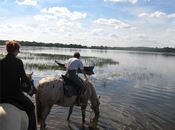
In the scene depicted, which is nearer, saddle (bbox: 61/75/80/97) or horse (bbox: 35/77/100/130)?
horse (bbox: 35/77/100/130)

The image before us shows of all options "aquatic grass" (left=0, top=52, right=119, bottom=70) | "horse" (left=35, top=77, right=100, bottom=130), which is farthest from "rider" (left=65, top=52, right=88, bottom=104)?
"aquatic grass" (left=0, top=52, right=119, bottom=70)

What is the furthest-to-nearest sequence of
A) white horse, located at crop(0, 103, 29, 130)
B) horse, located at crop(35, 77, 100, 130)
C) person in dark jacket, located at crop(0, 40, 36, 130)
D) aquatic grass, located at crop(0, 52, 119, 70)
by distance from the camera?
aquatic grass, located at crop(0, 52, 119, 70) < horse, located at crop(35, 77, 100, 130) < person in dark jacket, located at crop(0, 40, 36, 130) < white horse, located at crop(0, 103, 29, 130)

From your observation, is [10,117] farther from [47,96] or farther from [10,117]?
[47,96]

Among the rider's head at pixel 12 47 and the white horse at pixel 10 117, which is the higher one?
the rider's head at pixel 12 47

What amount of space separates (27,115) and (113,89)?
1550 centimetres

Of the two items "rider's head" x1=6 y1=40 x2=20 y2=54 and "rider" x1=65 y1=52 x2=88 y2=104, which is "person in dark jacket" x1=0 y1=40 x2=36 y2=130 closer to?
"rider's head" x1=6 y1=40 x2=20 y2=54

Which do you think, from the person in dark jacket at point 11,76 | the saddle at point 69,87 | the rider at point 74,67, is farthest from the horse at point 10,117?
the rider at point 74,67

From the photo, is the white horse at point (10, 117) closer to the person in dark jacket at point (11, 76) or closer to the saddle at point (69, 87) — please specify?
the person in dark jacket at point (11, 76)

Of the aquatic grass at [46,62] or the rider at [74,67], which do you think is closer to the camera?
the rider at [74,67]

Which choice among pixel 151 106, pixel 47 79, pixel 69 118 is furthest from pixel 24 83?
pixel 151 106

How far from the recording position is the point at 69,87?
11.3 m

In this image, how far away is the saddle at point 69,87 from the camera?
11195 millimetres

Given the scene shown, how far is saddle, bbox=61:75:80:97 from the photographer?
1120 centimetres

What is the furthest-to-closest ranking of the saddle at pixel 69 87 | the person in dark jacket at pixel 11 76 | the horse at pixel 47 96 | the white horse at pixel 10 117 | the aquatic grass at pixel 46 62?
the aquatic grass at pixel 46 62, the saddle at pixel 69 87, the horse at pixel 47 96, the person in dark jacket at pixel 11 76, the white horse at pixel 10 117
